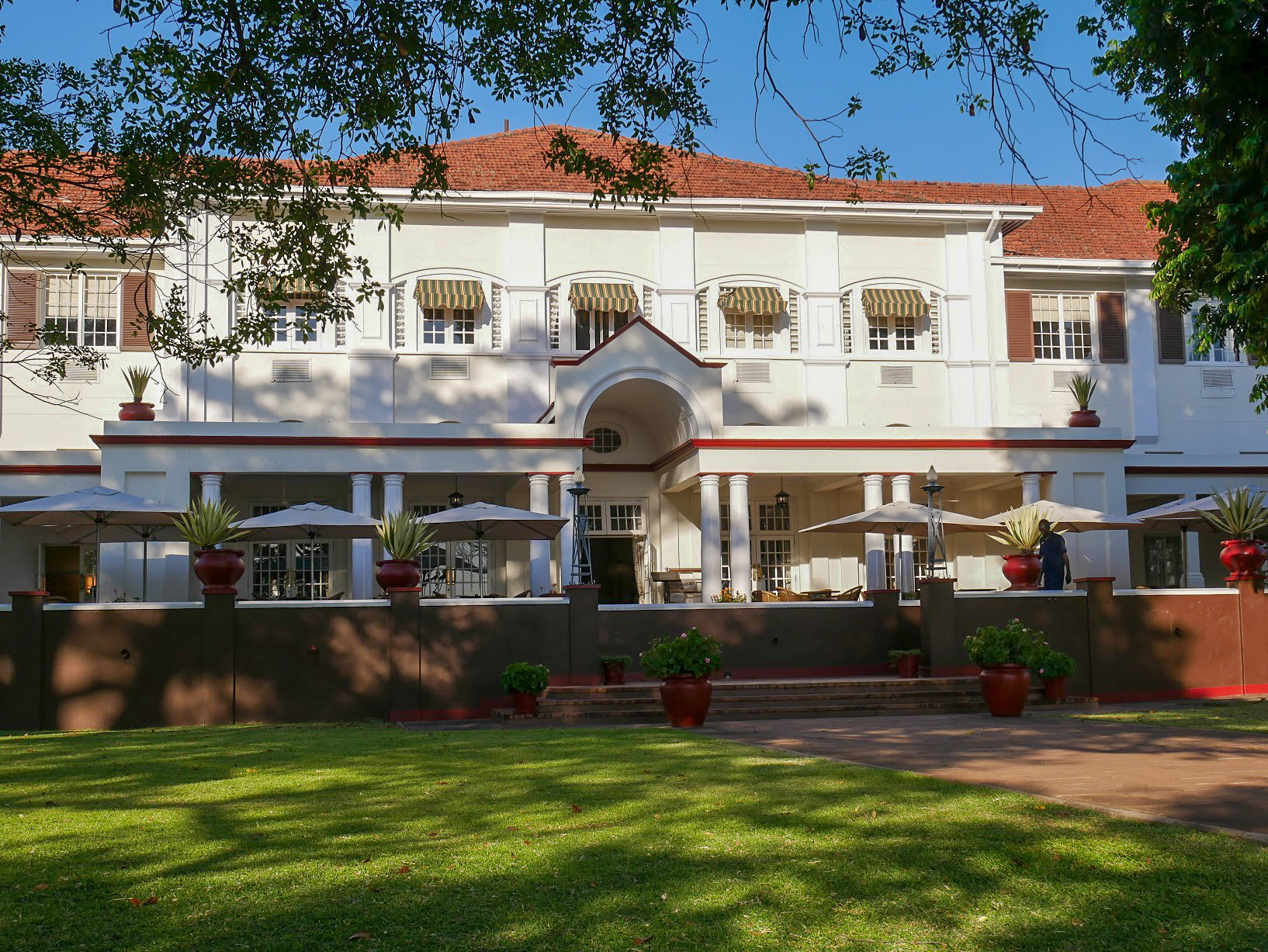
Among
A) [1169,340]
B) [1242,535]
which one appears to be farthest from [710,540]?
[1169,340]

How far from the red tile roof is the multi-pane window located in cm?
121

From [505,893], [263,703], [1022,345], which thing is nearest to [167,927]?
[505,893]

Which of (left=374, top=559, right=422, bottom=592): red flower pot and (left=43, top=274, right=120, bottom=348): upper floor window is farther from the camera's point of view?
(left=43, top=274, right=120, bottom=348): upper floor window

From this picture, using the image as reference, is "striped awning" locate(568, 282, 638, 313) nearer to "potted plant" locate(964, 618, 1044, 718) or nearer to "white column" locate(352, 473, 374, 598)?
"white column" locate(352, 473, 374, 598)

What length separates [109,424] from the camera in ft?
75.8

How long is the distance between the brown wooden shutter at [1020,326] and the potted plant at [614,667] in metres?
15.1

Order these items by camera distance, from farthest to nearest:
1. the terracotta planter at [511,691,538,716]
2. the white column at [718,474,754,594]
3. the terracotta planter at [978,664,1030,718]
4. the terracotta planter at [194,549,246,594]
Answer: the white column at [718,474,754,594] → the terracotta planter at [194,549,246,594] → the terracotta planter at [511,691,538,716] → the terracotta planter at [978,664,1030,718]

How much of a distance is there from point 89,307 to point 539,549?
11.6 metres

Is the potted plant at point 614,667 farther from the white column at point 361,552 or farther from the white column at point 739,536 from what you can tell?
the white column at point 361,552

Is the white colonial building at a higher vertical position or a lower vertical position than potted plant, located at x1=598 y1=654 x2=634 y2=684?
higher

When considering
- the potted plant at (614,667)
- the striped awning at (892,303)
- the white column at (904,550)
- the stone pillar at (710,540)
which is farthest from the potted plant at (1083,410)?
the potted plant at (614,667)

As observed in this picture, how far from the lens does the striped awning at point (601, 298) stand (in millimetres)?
28000

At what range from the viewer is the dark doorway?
2814 cm

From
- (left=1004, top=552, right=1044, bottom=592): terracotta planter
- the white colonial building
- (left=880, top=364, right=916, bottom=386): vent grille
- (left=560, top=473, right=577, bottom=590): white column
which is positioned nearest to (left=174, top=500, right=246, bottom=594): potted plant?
the white colonial building
